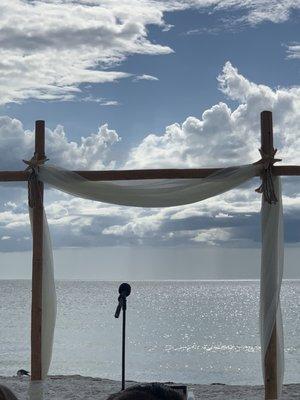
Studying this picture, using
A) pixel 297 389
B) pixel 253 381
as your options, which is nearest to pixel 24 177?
pixel 297 389

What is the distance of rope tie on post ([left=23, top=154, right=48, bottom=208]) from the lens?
178 inches

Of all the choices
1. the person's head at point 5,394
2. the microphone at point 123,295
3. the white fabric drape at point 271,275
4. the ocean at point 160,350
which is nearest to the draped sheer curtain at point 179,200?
the white fabric drape at point 271,275

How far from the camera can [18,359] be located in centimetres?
2067

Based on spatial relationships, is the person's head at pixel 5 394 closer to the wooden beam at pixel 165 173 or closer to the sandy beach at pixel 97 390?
the wooden beam at pixel 165 173

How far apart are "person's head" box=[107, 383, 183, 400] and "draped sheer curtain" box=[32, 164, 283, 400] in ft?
11.7

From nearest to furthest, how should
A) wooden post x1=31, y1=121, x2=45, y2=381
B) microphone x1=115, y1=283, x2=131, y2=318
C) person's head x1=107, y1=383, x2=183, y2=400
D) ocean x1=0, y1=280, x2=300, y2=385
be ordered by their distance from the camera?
person's head x1=107, y1=383, x2=183, y2=400 < microphone x1=115, y1=283, x2=131, y2=318 < wooden post x1=31, y1=121, x2=45, y2=381 < ocean x1=0, y1=280, x2=300, y2=385

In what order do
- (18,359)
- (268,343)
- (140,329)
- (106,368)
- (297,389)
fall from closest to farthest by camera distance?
(268,343) → (297,389) → (106,368) → (18,359) → (140,329)

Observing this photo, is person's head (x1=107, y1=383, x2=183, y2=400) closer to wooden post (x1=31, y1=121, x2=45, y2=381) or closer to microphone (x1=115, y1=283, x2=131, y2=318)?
microphone (x1=115, y1=283, x2=131, y2=318)

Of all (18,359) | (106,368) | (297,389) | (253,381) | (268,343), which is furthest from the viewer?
(18,359)

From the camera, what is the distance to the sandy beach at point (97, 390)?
590 centimetres

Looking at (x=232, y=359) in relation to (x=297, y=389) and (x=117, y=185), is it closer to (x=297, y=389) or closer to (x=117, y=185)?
(x=297, y=389)

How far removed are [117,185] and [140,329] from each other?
31.2 metres

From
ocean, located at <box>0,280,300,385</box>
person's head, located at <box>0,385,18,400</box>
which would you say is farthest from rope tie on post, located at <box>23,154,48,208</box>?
ocean, located at <box>0,280,300,385</box>

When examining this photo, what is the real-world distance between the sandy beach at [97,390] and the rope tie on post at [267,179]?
200 cm
